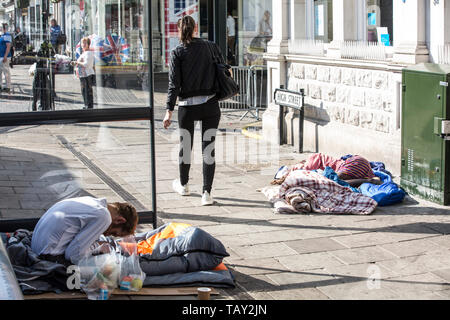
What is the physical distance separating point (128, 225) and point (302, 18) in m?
7.44

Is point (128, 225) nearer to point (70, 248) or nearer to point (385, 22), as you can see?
point (70, 248)

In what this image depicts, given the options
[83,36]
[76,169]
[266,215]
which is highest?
[83,36]

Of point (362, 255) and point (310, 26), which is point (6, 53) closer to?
point (362, 255)

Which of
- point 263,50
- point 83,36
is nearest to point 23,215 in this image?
point 83,36

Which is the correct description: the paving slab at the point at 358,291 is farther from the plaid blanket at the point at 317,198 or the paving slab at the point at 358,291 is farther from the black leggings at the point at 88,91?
the black leggings at the point at 88,91

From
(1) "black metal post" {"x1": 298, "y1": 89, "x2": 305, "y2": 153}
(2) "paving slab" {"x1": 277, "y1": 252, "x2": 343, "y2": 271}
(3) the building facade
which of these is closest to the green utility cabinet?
(3) the building facade

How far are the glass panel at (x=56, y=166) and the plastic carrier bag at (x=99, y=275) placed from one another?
1377 millimetres

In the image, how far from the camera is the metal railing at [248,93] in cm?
1575

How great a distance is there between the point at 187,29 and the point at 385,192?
8.90 ft

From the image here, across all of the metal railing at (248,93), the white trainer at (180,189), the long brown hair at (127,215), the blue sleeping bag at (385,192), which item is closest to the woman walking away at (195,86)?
the white trainer at (180,189)

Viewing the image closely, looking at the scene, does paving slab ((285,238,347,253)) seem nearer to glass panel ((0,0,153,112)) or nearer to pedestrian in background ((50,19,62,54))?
glass panel ((0,0,153,112))

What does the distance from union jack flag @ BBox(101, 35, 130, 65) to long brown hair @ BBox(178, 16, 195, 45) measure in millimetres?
1546

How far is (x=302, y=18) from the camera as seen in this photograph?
1230 cm

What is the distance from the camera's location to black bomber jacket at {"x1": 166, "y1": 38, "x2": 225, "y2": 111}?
26.5ft
